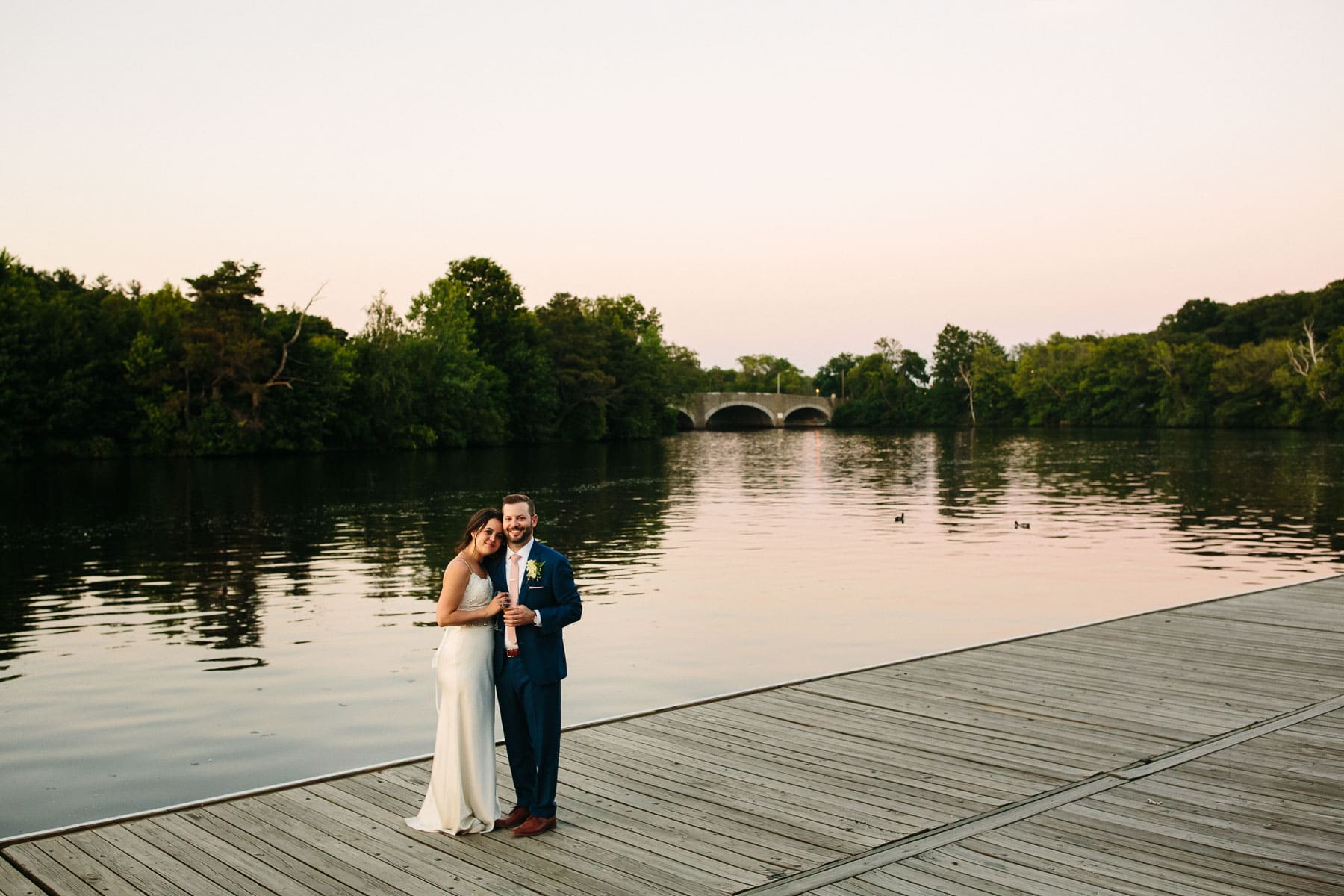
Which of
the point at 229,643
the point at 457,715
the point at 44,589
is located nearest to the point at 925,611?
the point at 229,643

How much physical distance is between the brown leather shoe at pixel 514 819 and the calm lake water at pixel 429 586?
4231mm

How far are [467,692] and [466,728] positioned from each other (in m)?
0.19

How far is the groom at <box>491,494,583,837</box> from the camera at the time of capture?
5953 mm

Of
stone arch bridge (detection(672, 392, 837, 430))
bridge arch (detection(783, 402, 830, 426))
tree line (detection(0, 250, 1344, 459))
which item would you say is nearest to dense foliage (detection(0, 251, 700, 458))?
tree line (detection(0, 250, 1344, 459))

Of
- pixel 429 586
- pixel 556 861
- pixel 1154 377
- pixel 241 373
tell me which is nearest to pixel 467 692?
pixel 556 861

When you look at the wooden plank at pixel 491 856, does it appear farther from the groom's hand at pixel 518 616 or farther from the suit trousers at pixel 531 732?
the groom's hand at pixel 518 616

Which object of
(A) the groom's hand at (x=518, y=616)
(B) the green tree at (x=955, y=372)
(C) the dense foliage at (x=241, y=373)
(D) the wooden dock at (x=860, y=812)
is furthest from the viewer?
(B) the green tree at (x=955, y=372)

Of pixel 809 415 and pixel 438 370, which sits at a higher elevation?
pixel 438 370

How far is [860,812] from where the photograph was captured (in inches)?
250

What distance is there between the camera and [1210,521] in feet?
99.2

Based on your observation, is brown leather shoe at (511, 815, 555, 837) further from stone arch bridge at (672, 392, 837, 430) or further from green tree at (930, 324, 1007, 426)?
green tree at (930, 324, 1007, 426)

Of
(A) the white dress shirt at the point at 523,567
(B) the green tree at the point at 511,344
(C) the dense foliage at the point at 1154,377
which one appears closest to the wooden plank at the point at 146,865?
(A) the white dress shirt at the point at 523,567

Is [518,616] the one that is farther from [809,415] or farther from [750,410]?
[809,415]

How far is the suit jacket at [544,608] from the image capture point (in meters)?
5.96
